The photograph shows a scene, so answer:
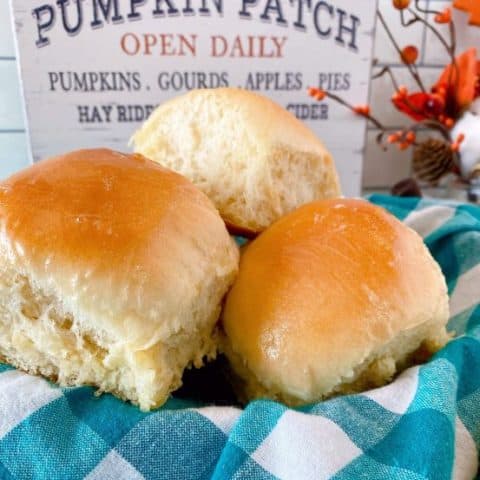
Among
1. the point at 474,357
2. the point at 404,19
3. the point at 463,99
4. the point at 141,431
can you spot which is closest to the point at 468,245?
the point at 474,357

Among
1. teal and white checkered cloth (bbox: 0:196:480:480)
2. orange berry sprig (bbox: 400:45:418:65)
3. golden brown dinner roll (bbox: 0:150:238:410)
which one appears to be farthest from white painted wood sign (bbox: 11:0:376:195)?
teal and white checkered cloth (bbox: 0:196:480:480)

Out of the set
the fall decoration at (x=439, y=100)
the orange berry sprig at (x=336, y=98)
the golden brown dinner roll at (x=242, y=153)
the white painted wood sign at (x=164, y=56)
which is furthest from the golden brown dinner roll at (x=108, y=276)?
the fall decoration at (x=439, y=100)

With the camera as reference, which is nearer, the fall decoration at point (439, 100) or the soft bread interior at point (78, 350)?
the soft bread interior at point (78, 350)

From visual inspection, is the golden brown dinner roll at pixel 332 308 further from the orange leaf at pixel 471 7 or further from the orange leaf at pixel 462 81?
the orange leaf at pixel 471 7

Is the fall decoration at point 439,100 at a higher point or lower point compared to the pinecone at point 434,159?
higher

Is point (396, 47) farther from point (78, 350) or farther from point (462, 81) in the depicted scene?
point (78, 350)

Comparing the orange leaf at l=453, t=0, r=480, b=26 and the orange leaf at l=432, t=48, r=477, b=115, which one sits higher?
the orange leaf at l=453, t=0, r=480, b=26

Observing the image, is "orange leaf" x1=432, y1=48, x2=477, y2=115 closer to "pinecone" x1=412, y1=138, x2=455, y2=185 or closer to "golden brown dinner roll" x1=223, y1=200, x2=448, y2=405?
"pinecone" x1=412, y1=138, x2=455, y2=185
